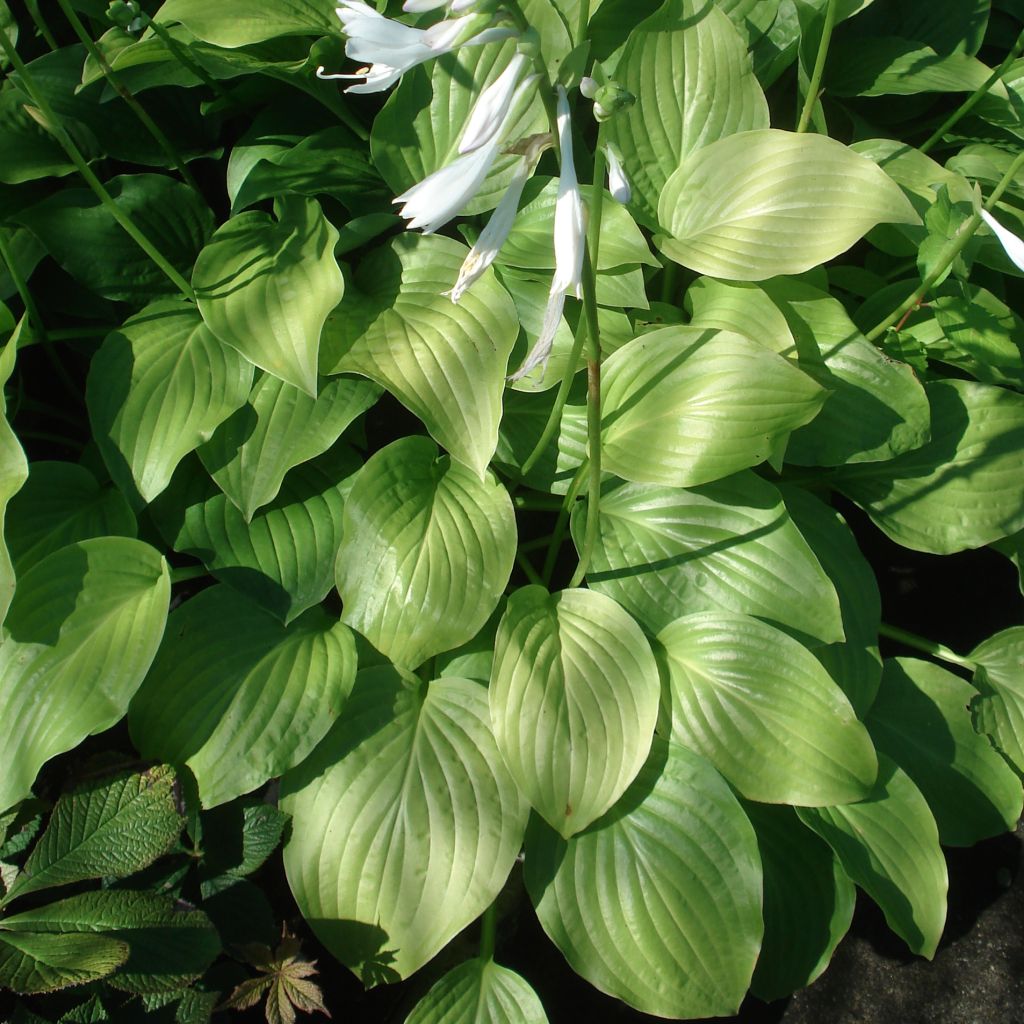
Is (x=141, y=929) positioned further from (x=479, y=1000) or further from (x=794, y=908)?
(x=794, y=908)

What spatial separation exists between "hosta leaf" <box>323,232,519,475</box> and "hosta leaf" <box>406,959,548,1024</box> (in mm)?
914

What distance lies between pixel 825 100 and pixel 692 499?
1.37m

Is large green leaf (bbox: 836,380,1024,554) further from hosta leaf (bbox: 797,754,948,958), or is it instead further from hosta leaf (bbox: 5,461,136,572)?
hosta leaf (bbox: 5,461,136,572)

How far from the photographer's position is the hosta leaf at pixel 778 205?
70.0 inches

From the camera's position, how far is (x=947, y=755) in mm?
1900

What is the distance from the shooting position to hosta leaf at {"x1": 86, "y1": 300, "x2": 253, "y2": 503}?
164 centimetres

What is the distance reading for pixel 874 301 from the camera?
6.84ft

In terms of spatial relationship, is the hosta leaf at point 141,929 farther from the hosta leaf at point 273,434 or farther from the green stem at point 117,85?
the green stem at point 117,85

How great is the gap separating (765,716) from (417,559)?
0.68 m

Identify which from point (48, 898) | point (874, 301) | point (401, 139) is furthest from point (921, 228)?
point (48, 898)

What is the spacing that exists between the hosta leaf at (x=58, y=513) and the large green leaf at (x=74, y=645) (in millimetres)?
115

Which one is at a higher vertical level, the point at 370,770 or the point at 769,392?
the point at 769,392

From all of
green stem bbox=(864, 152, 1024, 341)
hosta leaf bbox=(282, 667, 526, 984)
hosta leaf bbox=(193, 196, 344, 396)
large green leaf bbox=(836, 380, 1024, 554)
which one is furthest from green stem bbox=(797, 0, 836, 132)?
hosta leaf bbox=(282, 667, 526, 984)

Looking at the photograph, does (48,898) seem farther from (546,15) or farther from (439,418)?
(546,15)
